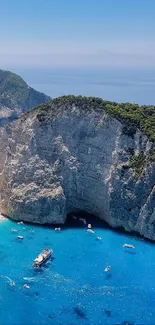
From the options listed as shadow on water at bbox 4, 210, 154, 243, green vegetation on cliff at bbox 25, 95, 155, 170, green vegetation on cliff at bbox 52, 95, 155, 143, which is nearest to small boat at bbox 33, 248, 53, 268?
shadow on water at bbox 4, 210, 154, 243

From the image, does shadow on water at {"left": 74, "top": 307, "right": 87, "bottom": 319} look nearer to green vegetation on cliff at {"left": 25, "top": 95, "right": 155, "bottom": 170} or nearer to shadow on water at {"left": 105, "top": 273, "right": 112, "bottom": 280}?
shadow on water at {"left": 105, "top": 273, "right": 112, "bottom": 280}

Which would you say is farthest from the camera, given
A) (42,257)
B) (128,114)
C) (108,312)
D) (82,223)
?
(128,114)

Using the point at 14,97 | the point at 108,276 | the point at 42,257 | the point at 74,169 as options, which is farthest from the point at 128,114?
the point at 14,97

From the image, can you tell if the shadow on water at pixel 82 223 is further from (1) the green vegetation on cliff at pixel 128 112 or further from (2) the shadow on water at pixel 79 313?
(2) the shadow on water at pixel 79 313

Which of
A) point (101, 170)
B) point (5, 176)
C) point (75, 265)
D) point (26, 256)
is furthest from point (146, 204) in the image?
point (5, 176)

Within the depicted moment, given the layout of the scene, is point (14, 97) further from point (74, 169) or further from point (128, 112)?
point (74, 169)
